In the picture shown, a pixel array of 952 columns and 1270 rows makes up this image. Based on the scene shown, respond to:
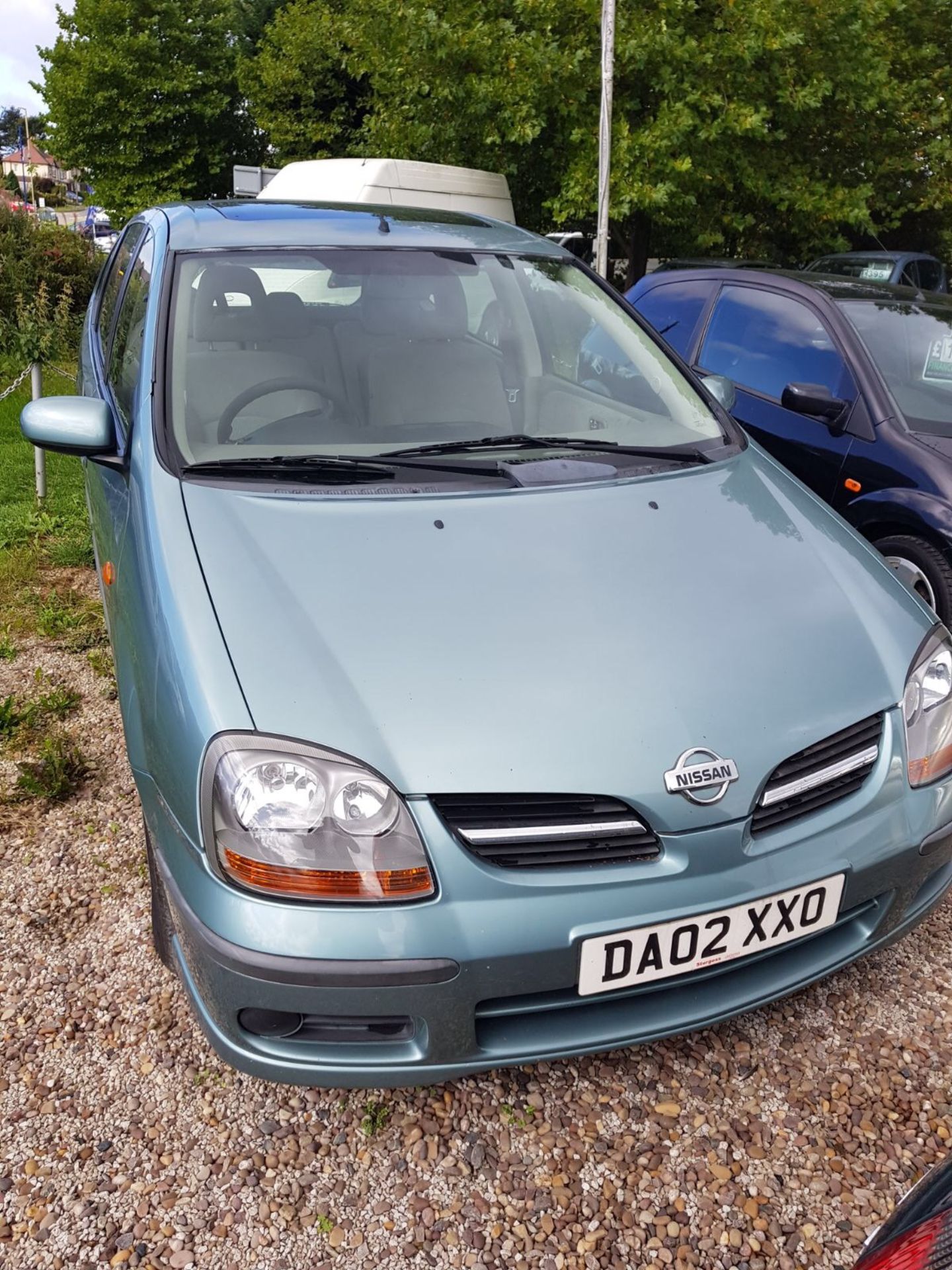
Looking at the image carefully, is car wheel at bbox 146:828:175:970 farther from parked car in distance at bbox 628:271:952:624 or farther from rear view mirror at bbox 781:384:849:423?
rear view mirror at bbox 781:384:849:423

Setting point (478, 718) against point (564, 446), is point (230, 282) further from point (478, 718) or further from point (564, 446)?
point (478, 718)

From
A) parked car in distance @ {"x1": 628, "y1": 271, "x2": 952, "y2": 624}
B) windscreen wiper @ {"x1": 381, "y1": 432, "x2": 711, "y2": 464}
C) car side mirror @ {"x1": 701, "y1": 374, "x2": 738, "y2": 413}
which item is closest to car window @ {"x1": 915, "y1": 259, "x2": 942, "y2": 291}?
parked car in distance @ {"x1": 628, "y1": 271, "x2": 952, "y2": 624}

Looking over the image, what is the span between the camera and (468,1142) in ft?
6.18

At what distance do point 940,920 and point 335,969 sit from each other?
1748mm

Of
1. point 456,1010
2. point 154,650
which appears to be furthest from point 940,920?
point 154,650

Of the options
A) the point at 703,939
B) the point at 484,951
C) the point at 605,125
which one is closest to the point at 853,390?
the point at 703,939

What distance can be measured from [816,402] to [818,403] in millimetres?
12

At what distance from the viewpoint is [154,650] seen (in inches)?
74.5

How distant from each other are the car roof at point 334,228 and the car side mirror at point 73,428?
623mm

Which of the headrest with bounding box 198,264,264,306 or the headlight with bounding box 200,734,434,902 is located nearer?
the headlight with bounding box 200,734,434,902

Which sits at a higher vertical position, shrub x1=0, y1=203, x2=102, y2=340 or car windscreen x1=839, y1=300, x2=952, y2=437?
car windscreen x1=839, y1=300, x2=952, y2=437

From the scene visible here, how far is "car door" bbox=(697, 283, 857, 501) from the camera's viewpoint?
4121 mm

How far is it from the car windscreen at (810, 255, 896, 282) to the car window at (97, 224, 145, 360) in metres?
9.72

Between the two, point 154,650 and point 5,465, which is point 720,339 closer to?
point 154,650
